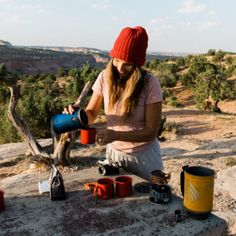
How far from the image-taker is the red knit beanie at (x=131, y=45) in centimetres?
254

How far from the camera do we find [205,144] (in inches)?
342

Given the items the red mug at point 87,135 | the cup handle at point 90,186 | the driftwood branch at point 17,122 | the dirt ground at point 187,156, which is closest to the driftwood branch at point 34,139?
the driftwood branch at point 17,122

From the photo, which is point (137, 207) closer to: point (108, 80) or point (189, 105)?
point (108, 80)

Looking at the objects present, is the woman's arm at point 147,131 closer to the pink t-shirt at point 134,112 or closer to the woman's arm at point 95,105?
the pink t-shirt at point 134,112

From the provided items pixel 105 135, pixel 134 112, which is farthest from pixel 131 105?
pixel 105 135

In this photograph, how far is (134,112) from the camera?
2.68 metres

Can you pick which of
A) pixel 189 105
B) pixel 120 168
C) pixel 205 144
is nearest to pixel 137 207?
pixel 120 168

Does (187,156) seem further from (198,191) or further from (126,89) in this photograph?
(198,191)

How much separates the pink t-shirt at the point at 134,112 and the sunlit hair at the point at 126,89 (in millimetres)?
40

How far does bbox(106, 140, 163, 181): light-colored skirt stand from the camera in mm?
2820

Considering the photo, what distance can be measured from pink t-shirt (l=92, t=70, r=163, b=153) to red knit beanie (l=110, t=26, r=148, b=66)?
0.60ft

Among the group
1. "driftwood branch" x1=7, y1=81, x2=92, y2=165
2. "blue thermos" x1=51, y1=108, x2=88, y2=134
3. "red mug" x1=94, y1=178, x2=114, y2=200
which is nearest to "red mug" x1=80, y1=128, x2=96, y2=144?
"blue thermos" x1=51, y1=108, x2=88, y2=134

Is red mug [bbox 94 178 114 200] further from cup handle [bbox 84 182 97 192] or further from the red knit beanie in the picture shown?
the red knit beanie

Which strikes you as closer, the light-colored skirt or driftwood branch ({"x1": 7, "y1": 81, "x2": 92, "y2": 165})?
the light-colored skirt
